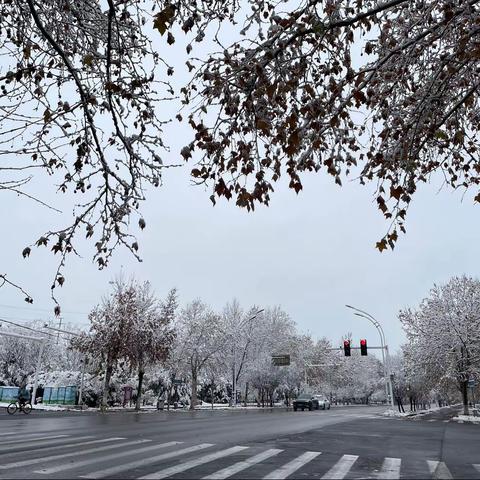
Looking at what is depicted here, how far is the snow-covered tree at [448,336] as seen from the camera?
3681cm

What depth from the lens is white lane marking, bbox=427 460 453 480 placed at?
758 cm

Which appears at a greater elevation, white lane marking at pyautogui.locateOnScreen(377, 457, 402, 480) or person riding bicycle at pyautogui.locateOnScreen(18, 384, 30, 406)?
person riding bicycle at pyautogui.locateOnScreen(18, 384, 30, 406)

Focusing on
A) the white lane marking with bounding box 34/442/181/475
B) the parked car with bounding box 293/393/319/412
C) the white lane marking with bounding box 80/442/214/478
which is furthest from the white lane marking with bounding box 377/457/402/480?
the parked car with bounding box 293/393/319/412

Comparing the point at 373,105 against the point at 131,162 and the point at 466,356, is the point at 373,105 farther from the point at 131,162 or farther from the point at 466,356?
the point at 466,356

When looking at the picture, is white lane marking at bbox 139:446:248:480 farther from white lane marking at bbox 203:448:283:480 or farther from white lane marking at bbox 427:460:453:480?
white lane marking at bbox 427:460:453:480

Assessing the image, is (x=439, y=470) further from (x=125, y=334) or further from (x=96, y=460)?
(x=125, y=334)

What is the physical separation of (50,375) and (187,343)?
564 inches

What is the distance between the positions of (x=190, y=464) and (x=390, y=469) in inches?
133

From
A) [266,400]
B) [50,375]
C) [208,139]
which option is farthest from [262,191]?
[266,400]

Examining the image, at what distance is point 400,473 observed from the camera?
7797 millimetres

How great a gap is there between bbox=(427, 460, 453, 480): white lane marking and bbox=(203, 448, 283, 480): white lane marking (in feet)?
9.64

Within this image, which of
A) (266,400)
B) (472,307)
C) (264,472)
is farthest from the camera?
(266,400)

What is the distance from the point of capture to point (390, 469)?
8.23 m

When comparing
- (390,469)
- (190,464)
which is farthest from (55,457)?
(390,469)
